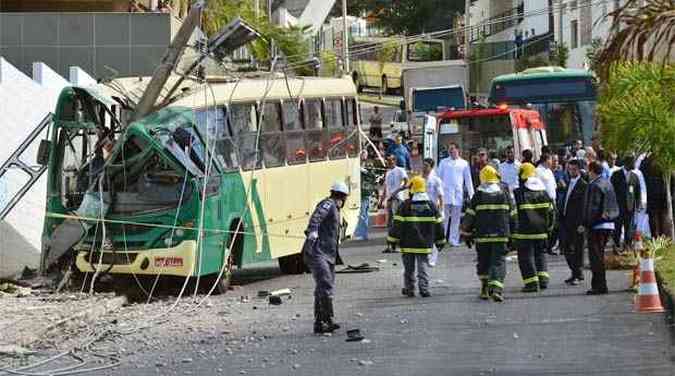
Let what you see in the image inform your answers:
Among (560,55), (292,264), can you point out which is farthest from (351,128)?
(560,55)

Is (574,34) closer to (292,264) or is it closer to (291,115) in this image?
(292,264)

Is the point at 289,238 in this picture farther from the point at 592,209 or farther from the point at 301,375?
the point at 301,375

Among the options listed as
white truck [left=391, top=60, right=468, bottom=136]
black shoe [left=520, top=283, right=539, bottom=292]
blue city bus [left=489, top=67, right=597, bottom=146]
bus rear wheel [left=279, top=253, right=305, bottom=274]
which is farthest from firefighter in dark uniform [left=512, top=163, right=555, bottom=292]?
white truck [left=391, top=60, right=468, bottom=136]

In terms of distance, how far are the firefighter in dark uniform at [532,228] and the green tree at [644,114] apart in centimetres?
370

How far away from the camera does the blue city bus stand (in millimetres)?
33125

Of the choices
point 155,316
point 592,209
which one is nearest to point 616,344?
point 592,209

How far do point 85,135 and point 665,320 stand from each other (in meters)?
8.65

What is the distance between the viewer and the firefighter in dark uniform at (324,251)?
50.2 feet

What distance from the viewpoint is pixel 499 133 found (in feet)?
101

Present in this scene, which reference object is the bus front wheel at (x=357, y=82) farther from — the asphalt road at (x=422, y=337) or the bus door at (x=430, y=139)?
the asphalt road at (x=422, y=337)

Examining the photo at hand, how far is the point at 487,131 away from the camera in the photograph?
102 ft

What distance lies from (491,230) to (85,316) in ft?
16.4

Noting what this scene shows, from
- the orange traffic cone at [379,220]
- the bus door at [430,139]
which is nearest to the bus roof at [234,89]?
the bus door at [430,139]

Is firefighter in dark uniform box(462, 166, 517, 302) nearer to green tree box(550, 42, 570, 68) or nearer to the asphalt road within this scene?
the asphalt road
